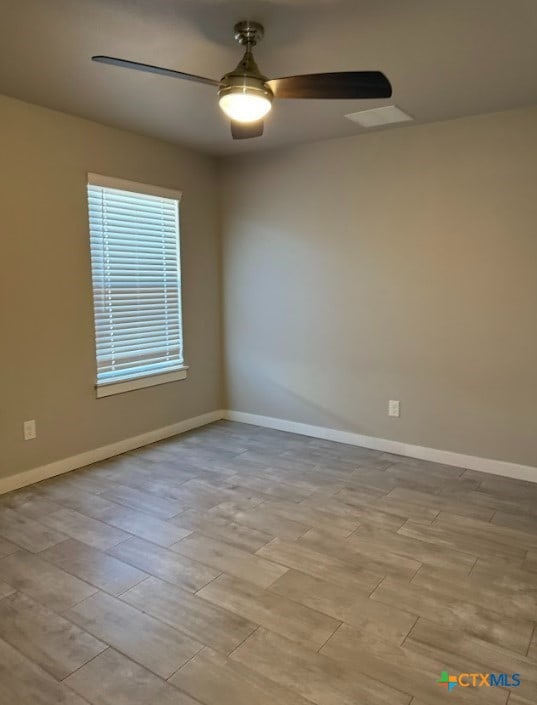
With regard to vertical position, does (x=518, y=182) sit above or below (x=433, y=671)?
above

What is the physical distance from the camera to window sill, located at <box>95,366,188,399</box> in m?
3.71

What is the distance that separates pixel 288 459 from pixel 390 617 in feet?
5.86

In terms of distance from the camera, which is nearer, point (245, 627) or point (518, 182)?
point (245, 627)

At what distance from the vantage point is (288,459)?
3721 millimetres

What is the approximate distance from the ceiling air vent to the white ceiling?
0.23 feet

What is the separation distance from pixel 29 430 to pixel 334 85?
271cm

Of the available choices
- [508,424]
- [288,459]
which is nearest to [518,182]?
[508,424]

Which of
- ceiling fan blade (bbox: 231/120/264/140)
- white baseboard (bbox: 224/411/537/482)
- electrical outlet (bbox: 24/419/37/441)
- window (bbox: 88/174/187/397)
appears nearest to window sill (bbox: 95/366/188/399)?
window (bbox: 88/174/187/397)

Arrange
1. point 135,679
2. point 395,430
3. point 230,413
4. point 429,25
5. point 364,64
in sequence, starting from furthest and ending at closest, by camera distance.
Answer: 1. point 230,413
2. point 395,430
3. point 364,64
4. point 429,25
5. point 135,679

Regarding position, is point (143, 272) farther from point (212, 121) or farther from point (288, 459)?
point (288, 459)

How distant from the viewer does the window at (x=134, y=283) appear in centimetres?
362

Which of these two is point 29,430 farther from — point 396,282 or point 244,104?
point 396,282

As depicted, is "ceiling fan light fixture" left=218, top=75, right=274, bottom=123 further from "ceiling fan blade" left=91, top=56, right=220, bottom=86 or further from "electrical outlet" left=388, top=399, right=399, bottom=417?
"electrical outlet" left=388, top=399, right=399, bottom=417

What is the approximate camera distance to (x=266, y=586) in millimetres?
2184
